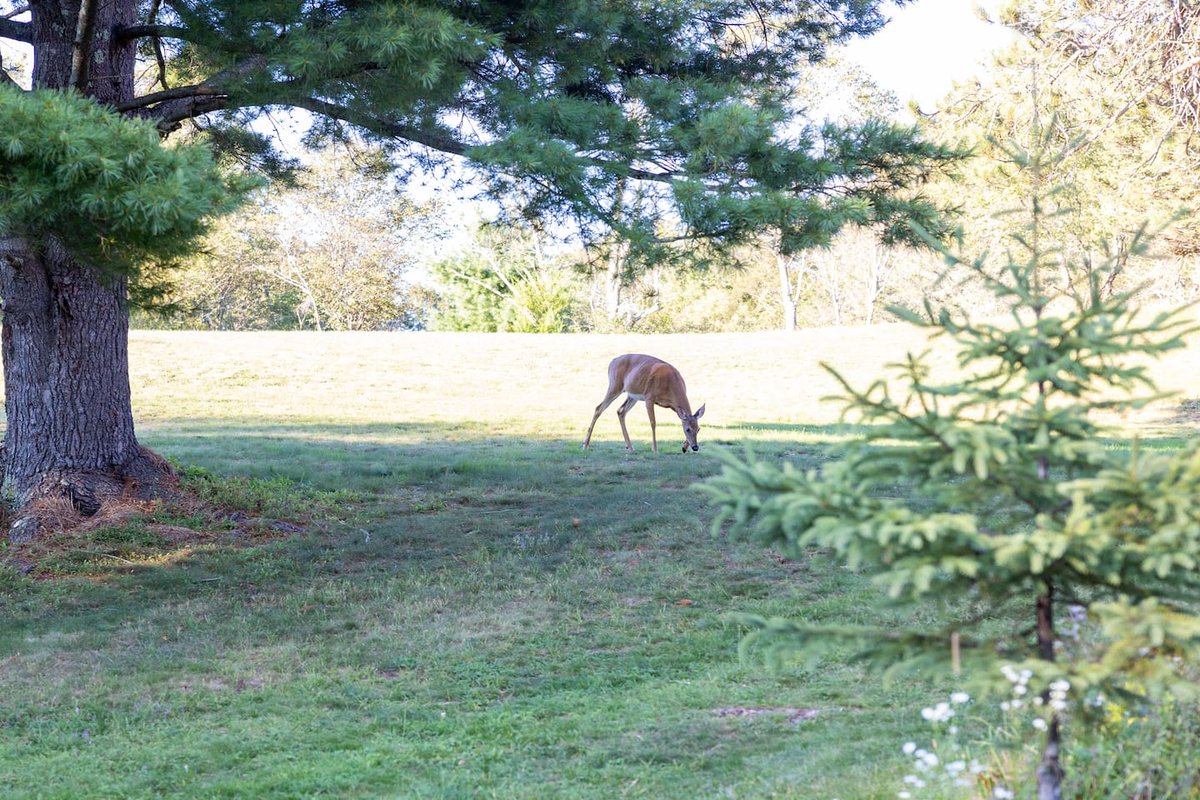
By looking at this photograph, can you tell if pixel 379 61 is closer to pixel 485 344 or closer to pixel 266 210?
pixel 485 344

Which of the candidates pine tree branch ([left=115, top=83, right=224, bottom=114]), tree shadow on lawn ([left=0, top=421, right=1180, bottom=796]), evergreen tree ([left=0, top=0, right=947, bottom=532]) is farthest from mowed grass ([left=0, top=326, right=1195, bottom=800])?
pine tree branch ([left=115, top=83, right=224, bottom=114])

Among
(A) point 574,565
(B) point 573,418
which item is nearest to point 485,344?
(B) point 573,418

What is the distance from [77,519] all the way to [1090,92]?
11215 mm

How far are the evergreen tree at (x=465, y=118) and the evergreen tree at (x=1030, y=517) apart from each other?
14.0ft

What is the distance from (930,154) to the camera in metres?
8.94

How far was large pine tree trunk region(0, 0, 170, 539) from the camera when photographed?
9.34 m

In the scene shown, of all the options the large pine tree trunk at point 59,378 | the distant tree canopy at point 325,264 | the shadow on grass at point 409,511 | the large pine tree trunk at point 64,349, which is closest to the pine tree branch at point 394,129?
the large pine tree trunk at point 64,349

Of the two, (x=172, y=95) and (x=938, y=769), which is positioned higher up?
(x=172, y=95)

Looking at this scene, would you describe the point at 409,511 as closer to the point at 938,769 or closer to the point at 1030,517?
the point at 938,769

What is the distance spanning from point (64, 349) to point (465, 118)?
386cm

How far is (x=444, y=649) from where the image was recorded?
7031 millimetres

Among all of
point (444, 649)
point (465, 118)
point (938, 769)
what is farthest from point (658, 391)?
point (938, 769)

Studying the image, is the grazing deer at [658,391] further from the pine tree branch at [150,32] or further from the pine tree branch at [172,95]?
the pine tree branch at [150,32]

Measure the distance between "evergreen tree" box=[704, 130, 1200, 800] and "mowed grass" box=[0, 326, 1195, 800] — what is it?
15.9 inches
